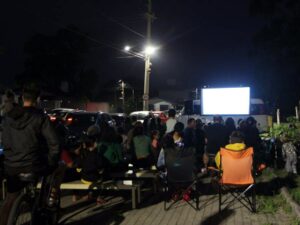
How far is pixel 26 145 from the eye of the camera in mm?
5027

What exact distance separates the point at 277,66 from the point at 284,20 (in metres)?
3.56

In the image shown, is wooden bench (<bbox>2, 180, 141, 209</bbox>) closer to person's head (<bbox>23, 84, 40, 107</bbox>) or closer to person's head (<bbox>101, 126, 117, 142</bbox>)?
person's head (<bbox>101, 126, 117, 142</bbox>)

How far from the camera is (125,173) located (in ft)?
28.7

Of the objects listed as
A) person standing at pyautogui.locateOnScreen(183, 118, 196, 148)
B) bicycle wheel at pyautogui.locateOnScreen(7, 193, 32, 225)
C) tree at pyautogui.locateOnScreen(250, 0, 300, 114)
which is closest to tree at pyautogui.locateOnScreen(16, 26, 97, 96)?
tree at pyautogui.locateOnScreen(250, 0, 300, 114)

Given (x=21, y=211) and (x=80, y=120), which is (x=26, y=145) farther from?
(x=80, y=120)

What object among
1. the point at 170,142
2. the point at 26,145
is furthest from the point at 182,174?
the point at 26,145

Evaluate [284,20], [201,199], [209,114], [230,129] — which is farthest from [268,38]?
[201,199]

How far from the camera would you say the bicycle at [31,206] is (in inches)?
194

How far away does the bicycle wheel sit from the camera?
4.85 metres

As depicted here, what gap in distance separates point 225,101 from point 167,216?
12247 millimetres

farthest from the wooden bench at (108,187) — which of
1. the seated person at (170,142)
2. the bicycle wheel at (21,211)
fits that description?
the bicycle wheel at (21,211)

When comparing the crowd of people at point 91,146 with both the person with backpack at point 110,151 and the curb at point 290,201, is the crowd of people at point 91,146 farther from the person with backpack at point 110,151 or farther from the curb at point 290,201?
the curb at point 290,201

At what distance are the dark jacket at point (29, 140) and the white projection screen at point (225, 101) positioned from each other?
14572mm

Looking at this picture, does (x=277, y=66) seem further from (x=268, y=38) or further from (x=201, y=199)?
(x=201, y=199)
